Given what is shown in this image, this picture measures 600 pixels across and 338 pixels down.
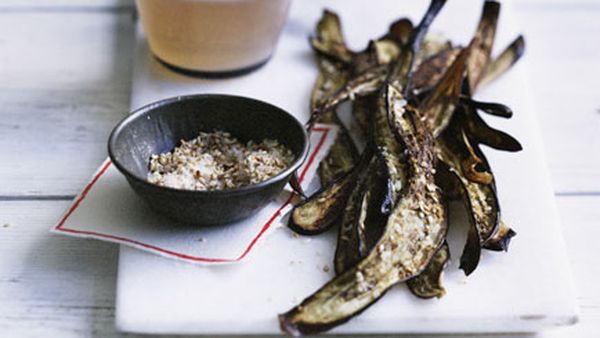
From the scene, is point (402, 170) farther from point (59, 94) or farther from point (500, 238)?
point (59, 94)

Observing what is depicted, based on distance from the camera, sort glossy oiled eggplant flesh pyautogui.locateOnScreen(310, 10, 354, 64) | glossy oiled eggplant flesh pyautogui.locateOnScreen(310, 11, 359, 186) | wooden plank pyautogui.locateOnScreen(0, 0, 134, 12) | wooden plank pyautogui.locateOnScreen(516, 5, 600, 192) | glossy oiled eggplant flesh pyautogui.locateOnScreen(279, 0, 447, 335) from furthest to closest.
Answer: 1. wooden plank pyautogui.locateOnScreen(0, 0, 134, 12)
2. glossy oiled eggplant flesh pyautogui.locateOnScreen(310, 10, 354, 64)
3. wooden plank pyautogui.locateOnScreen(516, 5, 600, 192)
4. glossy oiled eggplant flesh pyautogui.locateOnScreen(310, 11, 359, 186)
5. glossy oiled eggplant flesh pyautogui.locateOnScreen(279, 0, 447, 335)

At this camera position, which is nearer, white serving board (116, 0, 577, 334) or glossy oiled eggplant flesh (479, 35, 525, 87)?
white serving board (116, 0, 577, 334)

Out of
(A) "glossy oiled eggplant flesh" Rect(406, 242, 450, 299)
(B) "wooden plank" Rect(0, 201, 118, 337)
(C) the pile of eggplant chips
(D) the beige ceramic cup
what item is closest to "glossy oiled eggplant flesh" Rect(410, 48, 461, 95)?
(C) the pile of eggplant chips

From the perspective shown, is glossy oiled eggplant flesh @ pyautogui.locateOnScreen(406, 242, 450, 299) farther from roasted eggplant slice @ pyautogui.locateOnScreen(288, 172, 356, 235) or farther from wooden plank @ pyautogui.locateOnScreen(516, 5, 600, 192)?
wooden plank @ pyautogui.locateOnScreen(516, 5, 600, 192)

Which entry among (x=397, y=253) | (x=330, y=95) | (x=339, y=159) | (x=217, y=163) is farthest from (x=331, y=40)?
(x=397, y=253)

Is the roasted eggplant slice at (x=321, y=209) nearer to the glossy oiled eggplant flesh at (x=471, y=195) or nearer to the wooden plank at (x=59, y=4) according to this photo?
the glossy oiled eggplant flesh at (x=471, y=195)

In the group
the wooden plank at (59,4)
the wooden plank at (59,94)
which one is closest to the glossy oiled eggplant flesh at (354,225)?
the wooden plank at (59,94)

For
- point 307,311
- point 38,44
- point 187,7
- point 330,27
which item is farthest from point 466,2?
point 307,311
